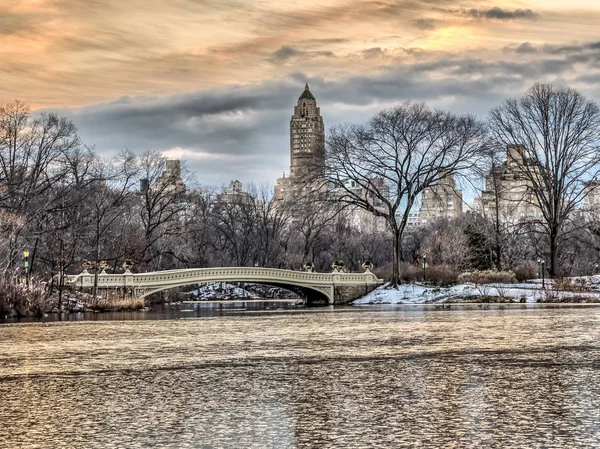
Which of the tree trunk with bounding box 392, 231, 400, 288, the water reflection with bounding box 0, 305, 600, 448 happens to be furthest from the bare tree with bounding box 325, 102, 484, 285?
the water reflection with bounding box 0, 305, 600, 448

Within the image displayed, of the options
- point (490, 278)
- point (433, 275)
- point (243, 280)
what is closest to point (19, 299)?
point (243, 280)

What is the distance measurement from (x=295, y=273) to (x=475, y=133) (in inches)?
683

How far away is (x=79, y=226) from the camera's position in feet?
234

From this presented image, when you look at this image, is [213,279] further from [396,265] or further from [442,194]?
[442,194]

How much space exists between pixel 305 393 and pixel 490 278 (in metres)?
53.7

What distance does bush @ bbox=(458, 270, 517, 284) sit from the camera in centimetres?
6406

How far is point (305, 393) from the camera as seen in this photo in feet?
40.7

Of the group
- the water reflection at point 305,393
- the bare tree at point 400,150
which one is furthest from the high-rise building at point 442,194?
the water reflection at point 305,393

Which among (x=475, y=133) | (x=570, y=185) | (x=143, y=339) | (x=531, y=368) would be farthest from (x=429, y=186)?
(x=531, y=368)

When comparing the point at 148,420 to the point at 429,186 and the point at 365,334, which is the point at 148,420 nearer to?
the point at 365,334

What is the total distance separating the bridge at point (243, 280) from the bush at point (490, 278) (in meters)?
7.57

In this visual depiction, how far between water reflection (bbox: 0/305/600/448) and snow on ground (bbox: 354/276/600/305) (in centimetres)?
3590

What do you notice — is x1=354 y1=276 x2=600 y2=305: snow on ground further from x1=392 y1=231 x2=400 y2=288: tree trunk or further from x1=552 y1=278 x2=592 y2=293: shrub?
x1=392 y1=231 x2=400 y2=288: tree trunk

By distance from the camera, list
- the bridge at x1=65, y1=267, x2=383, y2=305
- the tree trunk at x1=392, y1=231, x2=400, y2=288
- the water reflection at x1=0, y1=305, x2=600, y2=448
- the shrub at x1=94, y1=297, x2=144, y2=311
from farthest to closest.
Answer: the tree trunk at x1=392, y1=231, x2=400, y2=288 → the bridge at x1=65, y1=267, x2=383, y2=305 → the shrub at x1=94, y1=297, x2=144, y2=311 → the water reflection at x1=0, y1=305, x2=600, y2=448
